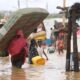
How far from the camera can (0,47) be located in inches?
608

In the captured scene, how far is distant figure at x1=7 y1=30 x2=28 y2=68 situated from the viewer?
49.3 feet

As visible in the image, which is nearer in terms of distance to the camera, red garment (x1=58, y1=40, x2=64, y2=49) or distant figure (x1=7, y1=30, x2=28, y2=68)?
distant figure (x1=7, y1=30, x2=28, y2=68)

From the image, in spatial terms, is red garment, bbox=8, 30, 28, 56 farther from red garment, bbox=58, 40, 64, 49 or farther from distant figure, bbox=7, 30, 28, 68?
red garment, bbox=58, 40, 64, 49

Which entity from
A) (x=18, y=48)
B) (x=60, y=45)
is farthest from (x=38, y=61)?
(x=60, y=45)

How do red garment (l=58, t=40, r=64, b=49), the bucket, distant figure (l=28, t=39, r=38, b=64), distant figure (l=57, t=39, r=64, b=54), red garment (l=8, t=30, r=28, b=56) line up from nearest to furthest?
red garment (l=8, t=30, r=28, b=56), the bucket, distant figure (l=28, t=39, r=38, b=64), distant figure (l=57, t=39, r=64, b=54), red garment (l=58, t=40, r=64, b=49)

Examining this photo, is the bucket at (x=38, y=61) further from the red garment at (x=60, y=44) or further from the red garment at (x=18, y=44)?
the red garment at (x=60, y=44)

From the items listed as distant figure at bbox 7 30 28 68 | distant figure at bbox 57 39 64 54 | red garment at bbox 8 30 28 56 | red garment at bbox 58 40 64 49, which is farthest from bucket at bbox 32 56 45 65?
red garment at bbox 58 40 64 49

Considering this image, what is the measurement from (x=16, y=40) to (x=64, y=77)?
3.39 metres

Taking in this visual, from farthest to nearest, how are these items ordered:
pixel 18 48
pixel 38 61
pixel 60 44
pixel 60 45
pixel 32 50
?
pixel 60 44, pixel 60 45, pixel 32 50, pixel 38 61, pixel 18 48

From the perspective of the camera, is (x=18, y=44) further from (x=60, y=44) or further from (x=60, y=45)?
(x=60, y=44)

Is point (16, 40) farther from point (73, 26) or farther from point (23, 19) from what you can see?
point (73, 26)

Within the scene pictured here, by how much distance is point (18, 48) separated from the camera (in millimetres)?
15000

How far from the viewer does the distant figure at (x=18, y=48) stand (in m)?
15.0

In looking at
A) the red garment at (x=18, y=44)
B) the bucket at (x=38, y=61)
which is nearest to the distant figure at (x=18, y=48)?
the red garment at (x=18, y=44)
